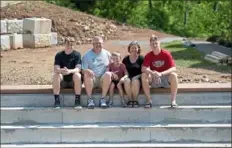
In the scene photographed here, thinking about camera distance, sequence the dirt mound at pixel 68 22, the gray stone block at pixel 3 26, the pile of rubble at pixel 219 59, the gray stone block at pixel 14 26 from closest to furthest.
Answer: the pile of rubble at pixel 219 59 → the gray stone block at pixel 3 26 → the gray stone block at pixel 14 26 → the dirt mound at pixel 68 22

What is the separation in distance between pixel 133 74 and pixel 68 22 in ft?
37.5

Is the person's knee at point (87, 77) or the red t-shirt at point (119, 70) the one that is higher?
the red t-shirt at point (119, 70)

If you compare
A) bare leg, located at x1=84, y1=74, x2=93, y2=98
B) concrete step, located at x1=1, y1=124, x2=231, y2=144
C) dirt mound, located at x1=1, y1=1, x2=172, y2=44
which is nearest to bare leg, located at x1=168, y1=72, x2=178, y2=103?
concrete step, located at x1=1, y1=124, x2=231, y2=144

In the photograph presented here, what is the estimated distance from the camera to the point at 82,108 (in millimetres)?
7750

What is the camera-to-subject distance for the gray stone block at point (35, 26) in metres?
16.4

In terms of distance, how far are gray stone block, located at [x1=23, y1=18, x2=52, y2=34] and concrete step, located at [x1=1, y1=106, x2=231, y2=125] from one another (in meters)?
8.89

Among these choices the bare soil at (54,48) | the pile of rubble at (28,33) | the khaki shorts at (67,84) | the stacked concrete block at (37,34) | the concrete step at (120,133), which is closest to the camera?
the concrete step at (120,133)

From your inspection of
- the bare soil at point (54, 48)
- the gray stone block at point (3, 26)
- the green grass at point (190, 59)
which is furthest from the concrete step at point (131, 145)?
the gray stone block at point (3, 26)

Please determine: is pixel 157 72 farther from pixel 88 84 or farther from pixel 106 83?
pixel 88 84

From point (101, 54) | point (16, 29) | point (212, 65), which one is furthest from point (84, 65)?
point (16, 29)

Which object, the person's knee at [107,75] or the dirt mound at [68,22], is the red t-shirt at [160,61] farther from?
the dirt mound at [68,22]

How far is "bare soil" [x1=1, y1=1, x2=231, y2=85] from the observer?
32.7 feet

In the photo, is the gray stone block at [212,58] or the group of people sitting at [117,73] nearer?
the group of people sitting at [117,73]

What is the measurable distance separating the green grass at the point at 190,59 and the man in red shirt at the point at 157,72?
3614mm
